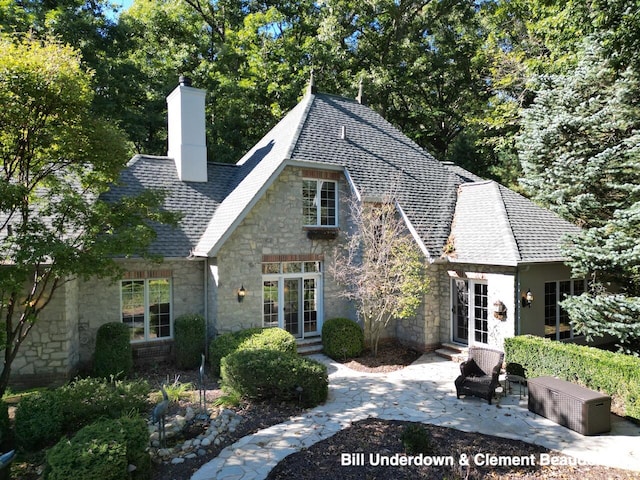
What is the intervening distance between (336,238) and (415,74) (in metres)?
17.1

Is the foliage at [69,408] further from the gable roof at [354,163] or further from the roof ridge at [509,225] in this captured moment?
the roof ridge at [509,225]

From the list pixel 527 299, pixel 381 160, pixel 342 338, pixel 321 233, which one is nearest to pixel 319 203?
pixel 321 233

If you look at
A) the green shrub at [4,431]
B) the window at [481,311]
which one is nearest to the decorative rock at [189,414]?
the green shrub at [4,431]

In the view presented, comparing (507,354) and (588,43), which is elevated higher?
(588,43)

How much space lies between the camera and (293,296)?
44.2ft

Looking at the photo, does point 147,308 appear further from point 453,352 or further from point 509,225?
point 509,225

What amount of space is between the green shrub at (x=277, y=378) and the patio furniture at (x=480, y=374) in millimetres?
3296

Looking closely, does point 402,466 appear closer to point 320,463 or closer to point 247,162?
point 320,463

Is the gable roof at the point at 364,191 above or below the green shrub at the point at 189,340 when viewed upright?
above

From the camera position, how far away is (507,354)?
10797mm

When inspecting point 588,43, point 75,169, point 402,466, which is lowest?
point 402,466

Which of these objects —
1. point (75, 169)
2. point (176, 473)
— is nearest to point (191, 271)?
point (75, 169)

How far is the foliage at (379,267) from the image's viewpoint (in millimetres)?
12062

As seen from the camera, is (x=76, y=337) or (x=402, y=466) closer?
(x=402, y=466)
